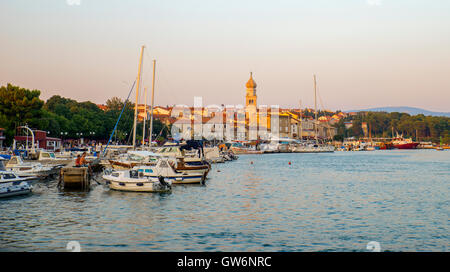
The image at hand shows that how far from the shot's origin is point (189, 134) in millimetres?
124938

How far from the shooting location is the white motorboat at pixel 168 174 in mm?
36859

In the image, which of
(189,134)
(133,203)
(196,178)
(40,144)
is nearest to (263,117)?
(189,134)

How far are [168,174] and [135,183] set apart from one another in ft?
18.4

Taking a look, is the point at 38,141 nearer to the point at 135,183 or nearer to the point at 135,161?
the point at 135,161

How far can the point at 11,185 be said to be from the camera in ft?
100

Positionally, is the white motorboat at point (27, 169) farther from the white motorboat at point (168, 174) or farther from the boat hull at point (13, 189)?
the white motorboat at point (168, 174)

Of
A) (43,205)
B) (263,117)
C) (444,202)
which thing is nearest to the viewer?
(43,205)

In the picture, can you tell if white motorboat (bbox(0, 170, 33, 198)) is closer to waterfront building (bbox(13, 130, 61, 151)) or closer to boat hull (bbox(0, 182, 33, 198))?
boat hull (bbox(0, 182, 33, 198))

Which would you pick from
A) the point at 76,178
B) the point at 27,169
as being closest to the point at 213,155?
the point at 27,169

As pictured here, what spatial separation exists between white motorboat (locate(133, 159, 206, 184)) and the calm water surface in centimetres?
149

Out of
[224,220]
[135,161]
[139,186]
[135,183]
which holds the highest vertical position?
[135,161]
